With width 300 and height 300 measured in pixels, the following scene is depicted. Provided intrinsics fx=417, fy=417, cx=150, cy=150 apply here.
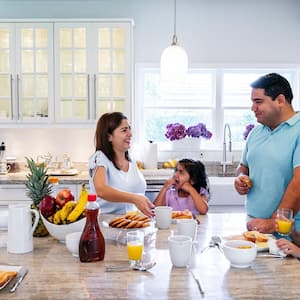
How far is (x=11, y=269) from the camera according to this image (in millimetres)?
1520

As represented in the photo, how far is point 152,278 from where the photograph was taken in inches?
58.2

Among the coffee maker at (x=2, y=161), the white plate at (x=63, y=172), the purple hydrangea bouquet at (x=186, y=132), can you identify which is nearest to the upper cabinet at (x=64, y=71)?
the coffee maker at (x=2, y=161)

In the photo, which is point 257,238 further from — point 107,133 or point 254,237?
point 107,133

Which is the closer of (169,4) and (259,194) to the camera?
(259,194)

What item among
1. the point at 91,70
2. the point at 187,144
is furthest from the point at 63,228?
the point at 187,144

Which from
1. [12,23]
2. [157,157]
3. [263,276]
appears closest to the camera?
[263,276]

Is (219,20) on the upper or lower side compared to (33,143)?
upper

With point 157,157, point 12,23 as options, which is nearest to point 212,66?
point 157,157

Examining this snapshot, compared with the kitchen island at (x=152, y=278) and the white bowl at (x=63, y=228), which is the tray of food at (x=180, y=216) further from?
the white bowl at (x=63, y=228)

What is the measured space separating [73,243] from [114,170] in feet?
3.14

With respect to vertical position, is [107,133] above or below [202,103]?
below

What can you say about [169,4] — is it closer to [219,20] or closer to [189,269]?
[219,20]

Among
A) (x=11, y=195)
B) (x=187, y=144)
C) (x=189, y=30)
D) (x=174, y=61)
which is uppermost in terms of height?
(x=189, y=30)

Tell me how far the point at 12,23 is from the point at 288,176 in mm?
3059
